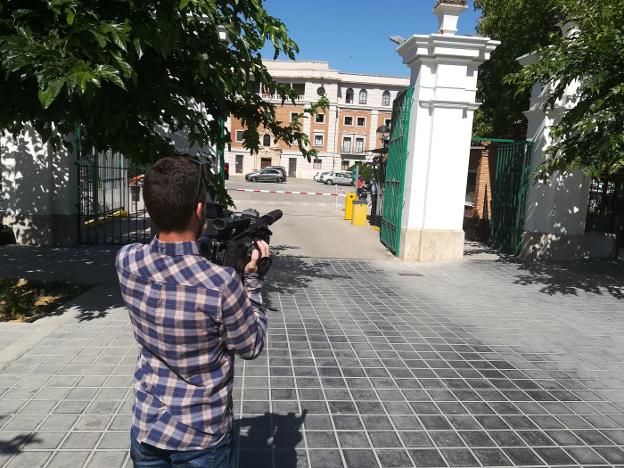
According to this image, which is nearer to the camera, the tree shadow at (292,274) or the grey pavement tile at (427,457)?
the grey pavement tile at (427,457)

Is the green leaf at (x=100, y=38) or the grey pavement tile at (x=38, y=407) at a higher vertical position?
the green leaf at (x=100, y=38)

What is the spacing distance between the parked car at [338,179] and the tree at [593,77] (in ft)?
124

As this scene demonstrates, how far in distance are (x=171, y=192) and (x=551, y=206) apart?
10.6 m

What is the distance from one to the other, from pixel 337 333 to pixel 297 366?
1115 mm

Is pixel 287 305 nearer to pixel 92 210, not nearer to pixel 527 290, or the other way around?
pixel 527 290

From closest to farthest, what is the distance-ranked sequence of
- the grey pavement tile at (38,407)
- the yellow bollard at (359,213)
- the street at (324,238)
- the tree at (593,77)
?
the grey pavement tile at (38,407) → the tree at (593,77) → the street at (324,238) → the yellow bollard at (359,213)

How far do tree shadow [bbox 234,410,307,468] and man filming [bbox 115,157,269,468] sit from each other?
1.41m

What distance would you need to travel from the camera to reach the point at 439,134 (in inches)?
388

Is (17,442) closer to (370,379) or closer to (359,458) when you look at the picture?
(359,458)

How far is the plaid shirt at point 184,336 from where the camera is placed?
5.32 feet

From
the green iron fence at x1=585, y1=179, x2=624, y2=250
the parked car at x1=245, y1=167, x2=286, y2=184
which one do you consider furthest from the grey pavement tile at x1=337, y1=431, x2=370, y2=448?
the parked car at x1=245, y1=167, x2=286, y2=184

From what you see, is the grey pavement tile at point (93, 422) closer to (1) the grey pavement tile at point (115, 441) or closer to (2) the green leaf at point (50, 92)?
(1) the grey pavement tile at point (115, 441)

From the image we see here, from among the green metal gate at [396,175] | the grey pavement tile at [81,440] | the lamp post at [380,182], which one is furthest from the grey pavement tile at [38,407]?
the lamp post at [380,182]

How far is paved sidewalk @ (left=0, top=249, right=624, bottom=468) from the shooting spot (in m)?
3.27
